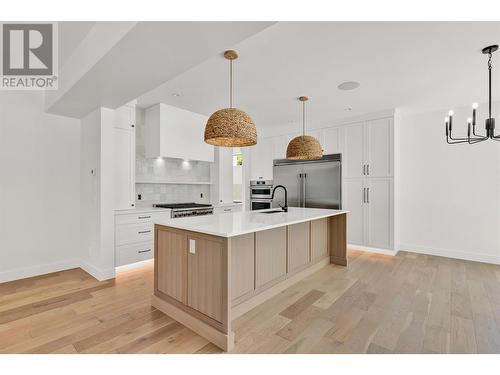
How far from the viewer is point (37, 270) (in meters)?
3.45

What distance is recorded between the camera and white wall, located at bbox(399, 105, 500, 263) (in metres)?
4.03

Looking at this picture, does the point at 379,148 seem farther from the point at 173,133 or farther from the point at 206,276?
the point at 206,276

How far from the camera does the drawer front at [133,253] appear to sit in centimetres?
353

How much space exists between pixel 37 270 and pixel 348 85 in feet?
15.9

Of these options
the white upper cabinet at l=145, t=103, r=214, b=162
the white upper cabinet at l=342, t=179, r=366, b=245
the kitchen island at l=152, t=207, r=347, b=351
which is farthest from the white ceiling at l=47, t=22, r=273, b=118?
the white upper cabinet at l=342, t=179, r=366, b=245

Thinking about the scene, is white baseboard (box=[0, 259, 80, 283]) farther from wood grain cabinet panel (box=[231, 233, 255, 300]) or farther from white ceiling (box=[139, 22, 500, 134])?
wood grain cabinet panel (box=[231, 233, 255, 300])

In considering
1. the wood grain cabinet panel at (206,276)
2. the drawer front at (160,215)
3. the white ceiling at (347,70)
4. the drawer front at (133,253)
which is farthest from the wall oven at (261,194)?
the wood grain cabinet panel at (206,276)

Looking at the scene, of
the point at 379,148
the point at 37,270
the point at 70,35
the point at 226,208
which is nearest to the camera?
the point at 70,35

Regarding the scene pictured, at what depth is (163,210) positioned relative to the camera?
156 inches

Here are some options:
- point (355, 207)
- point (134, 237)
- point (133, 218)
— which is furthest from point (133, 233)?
point (355, 207)

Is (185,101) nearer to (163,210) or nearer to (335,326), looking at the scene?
(163,210)

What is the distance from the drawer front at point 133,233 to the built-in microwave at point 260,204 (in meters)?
2.73

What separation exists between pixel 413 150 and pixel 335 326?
12.8 feet

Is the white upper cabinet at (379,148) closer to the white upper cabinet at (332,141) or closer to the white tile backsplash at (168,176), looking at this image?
the white upper cabinet at (332,141)
